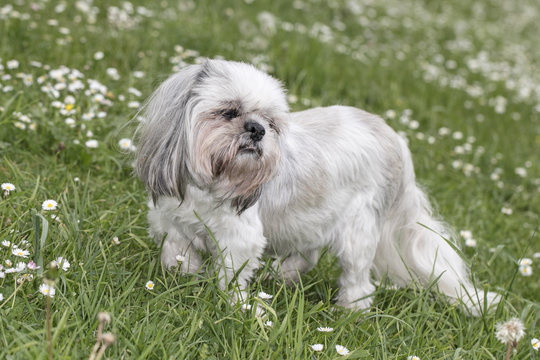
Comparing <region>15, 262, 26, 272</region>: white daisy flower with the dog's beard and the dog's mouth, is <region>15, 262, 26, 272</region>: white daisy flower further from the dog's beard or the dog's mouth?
the dog's mouth

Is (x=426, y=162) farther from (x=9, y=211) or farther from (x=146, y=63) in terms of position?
(x=9, y=211)

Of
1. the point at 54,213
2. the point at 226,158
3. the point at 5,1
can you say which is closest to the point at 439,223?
the point at 226,158

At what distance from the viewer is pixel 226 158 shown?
2951mm

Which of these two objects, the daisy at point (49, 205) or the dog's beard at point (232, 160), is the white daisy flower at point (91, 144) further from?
the dog's beard at point (232, 160)

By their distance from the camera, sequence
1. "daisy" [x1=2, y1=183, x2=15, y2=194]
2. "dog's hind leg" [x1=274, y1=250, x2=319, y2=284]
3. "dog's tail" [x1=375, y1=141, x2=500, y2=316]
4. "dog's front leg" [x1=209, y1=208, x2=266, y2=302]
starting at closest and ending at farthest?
"dog's front leg" [x1=209, y1=208, x2=266, y2=302] → "daisy" [x1=2, y1=183, x2=15, y2=194] → "dog's tail" [x1=375, y1=141, x2=500, y2=316] → "dog's hind leg" [x1=274, y1=250, x2=319, y2=284]

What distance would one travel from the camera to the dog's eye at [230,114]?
2984mm

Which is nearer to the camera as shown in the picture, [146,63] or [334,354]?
[334,354]

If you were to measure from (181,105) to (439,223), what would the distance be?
1.90 metres

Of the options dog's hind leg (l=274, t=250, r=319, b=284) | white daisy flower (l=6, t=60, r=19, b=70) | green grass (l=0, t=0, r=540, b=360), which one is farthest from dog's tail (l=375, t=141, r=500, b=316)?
white daisy flower (l=6, t=60, r=19, b=70)

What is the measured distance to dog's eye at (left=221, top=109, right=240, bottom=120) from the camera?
2.98 meters

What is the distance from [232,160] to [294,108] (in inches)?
103

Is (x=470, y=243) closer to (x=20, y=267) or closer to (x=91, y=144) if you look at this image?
(x=91, y=144)

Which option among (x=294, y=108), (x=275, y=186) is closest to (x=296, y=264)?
(x=275, y=186)

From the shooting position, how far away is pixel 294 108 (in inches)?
217
